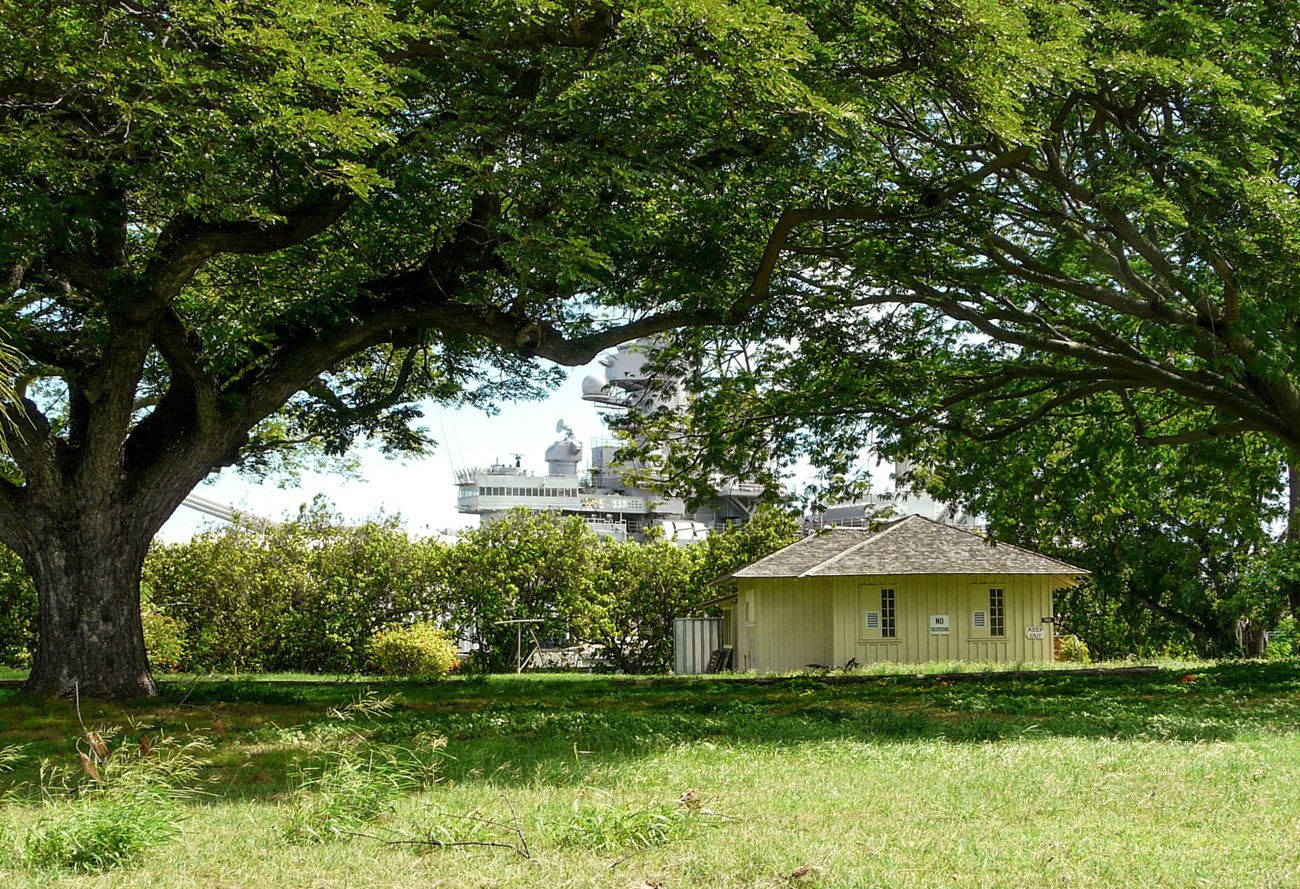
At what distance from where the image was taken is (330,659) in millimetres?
28312

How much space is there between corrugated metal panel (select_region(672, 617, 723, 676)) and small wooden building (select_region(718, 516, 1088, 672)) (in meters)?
1.73

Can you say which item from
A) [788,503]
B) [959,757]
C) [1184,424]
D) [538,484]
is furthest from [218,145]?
[538,484]

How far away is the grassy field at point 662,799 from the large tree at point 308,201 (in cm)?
315

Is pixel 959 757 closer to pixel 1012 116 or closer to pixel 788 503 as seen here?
pixel 1012 116

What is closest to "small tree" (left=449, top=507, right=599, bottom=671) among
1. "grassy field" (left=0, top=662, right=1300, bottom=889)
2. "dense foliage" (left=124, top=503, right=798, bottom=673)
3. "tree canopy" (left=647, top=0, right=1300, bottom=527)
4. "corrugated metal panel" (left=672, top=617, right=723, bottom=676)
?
"dense foliage" (left=124, top=503, right=798, bottom=673)

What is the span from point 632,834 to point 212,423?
10.3 m

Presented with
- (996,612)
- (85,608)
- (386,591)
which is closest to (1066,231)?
(85,608)

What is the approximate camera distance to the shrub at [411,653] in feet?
86.3

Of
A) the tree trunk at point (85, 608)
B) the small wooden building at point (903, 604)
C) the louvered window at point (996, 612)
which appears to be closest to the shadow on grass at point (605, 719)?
the tree trunk at point (85, 608)

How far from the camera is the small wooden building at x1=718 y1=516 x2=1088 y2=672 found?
27406mm

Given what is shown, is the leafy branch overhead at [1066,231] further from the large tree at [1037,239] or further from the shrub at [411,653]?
the shrub at [411,653]

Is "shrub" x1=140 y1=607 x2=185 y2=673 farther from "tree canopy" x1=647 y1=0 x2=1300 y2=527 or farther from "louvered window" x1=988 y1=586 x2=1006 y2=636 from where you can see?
"louvered window" x1=988 y1=586 x2=1006 y2=636

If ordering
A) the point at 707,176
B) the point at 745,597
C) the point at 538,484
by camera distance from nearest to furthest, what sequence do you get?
the point at 707,176
the point at 745,597
the point at 538,484

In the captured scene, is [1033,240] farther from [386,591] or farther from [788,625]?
[386,591]
